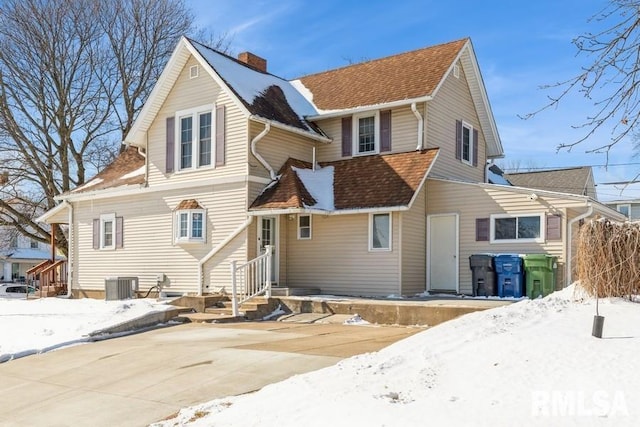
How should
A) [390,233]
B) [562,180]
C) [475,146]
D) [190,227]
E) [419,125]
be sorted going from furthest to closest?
[562,180] < [475,146] < [190,227] < [419,125] < [390,233]

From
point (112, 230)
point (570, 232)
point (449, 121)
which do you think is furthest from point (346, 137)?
point (112, 230)

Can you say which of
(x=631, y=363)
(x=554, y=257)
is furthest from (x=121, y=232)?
(x=631, y=363)

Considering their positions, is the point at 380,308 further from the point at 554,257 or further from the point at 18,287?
the point at 18,287

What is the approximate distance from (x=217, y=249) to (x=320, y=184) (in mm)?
3351

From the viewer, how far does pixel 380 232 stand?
16156 mm

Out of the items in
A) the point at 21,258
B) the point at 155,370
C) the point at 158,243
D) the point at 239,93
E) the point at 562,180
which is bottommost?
the point at 21,258

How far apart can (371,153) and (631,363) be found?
12911 mm

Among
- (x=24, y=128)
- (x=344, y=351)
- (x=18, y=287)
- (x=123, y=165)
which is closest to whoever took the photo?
(x=344, y=351)

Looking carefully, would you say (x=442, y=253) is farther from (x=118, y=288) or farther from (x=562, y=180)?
(x=562, y=180)

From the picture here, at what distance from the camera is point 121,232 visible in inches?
787

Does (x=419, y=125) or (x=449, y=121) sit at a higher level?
(x=449, y=121)

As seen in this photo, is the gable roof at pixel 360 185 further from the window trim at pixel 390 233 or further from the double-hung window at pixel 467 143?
the double-hung window at pixel 467 143

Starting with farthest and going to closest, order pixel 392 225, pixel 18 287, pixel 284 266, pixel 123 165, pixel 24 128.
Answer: pixel 18 287 → pixel 24 128 → pixel 123 165 → pixel 284 266 → pixel 392 225

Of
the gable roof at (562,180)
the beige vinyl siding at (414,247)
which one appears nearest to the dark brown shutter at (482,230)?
the beige vinyl siding at (414,247)
